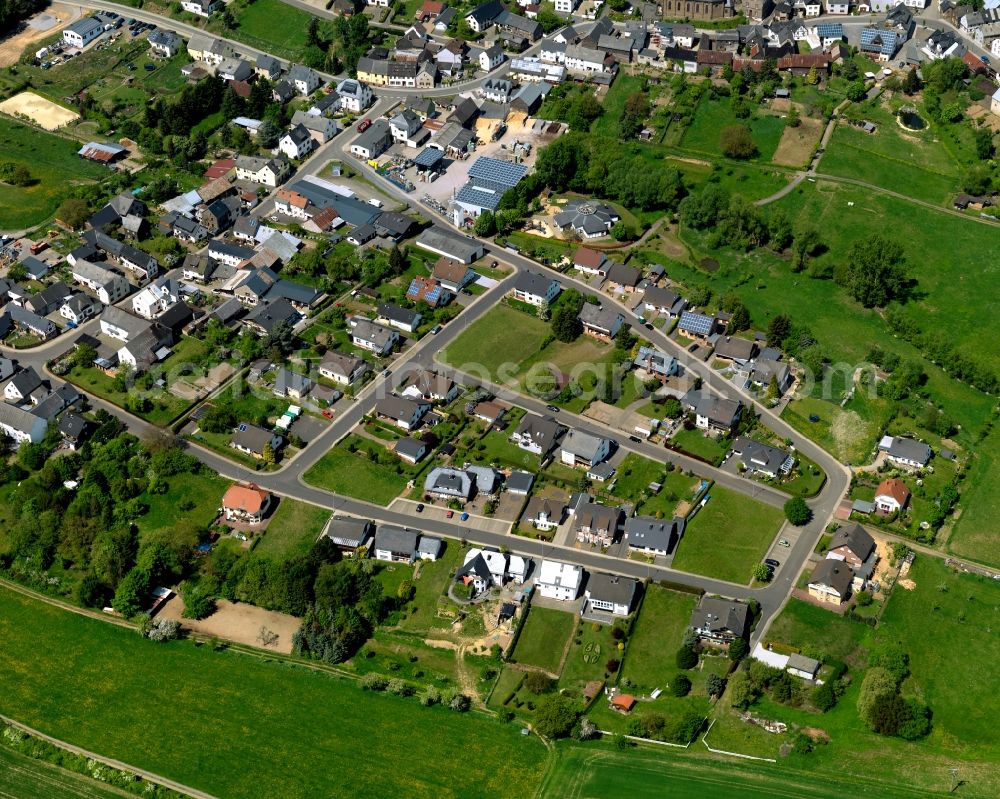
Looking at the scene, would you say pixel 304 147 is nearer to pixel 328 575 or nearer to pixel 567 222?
pixel 567 222

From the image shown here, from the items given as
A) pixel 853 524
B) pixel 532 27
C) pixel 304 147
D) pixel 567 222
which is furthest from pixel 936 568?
pixel 532 27

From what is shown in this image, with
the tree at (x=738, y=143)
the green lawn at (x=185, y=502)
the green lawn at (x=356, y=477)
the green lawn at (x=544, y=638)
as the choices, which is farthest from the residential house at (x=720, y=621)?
the tree at (x=738, y=143)

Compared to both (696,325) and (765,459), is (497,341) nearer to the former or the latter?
(696,325)

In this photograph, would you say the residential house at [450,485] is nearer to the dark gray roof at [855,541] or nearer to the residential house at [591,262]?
the dark gray roof at [855,541]

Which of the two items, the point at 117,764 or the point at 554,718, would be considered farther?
the point at 554,718

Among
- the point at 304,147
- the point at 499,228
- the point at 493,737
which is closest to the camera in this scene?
the point at 493,737

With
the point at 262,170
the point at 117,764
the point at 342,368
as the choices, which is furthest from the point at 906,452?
the point at 262,170
